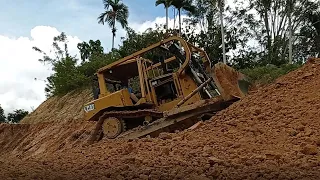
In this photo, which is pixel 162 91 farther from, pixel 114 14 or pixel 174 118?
pixel 114 14

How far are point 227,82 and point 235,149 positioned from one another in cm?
332

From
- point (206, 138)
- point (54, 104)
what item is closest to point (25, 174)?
point (206, 138)

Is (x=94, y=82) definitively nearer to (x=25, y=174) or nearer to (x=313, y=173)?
(x=25, y=174)

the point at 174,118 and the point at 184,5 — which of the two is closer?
the point at 174,118

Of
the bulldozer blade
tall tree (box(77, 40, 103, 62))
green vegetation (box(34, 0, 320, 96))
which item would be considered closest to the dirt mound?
green vegetation (box(34, 0, 320, 96))

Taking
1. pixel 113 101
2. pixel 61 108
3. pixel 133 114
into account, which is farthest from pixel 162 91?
pixel 61 108

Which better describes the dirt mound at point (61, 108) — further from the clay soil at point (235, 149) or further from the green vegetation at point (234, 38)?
the clay soil at point (235, 149)

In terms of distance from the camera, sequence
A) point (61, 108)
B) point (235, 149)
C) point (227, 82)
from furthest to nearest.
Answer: point (61, 108) → point (227, 82) → point (235, 149)

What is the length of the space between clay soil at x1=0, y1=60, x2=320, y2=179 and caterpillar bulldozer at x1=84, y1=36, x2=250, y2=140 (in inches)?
23.7

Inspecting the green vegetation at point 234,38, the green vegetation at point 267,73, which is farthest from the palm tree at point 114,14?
the green vegetation at point 267,73

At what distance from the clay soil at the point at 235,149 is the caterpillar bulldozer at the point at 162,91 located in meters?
0.60

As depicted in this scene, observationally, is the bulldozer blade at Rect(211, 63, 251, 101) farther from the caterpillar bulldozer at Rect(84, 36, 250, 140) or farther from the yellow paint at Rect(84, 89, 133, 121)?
the yellow paint at Rect(84, 89, 133, 121)

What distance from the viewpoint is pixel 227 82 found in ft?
33.9

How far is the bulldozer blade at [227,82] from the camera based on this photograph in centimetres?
1017
